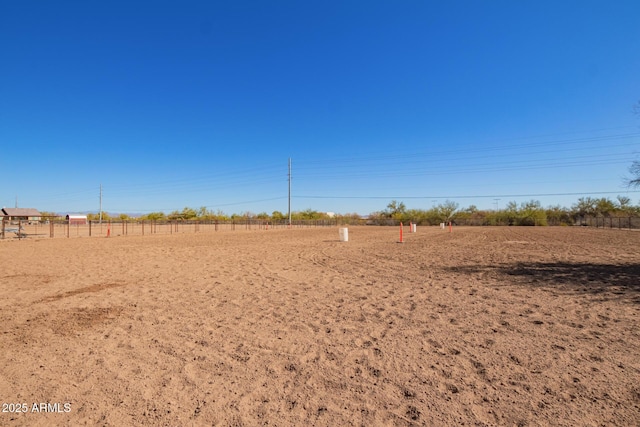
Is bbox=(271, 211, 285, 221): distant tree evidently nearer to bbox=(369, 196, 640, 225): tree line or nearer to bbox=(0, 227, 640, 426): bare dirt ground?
bbox=(369, 196, 640, 225): tree line

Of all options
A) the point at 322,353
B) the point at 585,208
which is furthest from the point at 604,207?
the point at 322,353

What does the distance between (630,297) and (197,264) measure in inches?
437

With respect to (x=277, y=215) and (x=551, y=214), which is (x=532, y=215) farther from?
(x=277, y=215)

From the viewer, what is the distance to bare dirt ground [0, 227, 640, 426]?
8.76 ft

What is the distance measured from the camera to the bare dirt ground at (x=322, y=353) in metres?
2.67

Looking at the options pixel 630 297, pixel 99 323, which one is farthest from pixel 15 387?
pixel 630 297

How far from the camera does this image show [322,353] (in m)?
3.81

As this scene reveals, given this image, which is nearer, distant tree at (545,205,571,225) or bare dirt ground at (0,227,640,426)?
bare dirt ground at (0,227,640,426)

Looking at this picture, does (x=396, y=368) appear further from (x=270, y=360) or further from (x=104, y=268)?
(x=104, y=268)

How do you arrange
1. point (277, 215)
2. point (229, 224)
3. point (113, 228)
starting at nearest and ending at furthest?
point (113, 228), point (229, 224), point (277, 215)

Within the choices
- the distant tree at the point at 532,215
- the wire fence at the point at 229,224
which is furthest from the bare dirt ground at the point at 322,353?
the distant tree at the point at 532,215

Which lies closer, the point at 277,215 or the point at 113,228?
the point at 113,228

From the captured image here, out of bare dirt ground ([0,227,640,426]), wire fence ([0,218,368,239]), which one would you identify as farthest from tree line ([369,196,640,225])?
bare dirt ground ([0,227,640,426])

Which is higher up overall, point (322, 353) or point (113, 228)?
point (113, 228)
